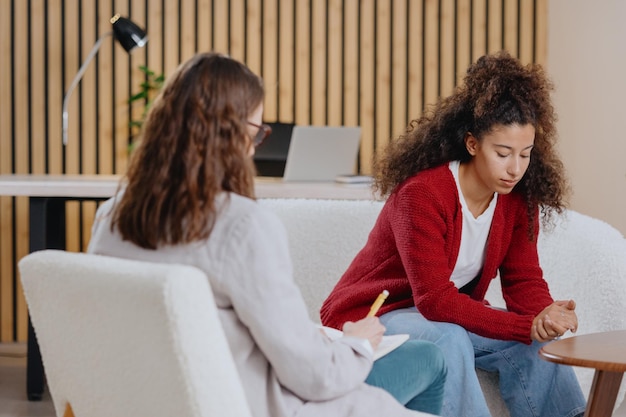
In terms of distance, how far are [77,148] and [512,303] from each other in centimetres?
372

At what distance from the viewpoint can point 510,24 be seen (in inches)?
241

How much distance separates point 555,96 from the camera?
5.75 m

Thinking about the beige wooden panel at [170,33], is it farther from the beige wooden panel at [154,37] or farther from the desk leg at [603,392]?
the desk leg at [603,392]

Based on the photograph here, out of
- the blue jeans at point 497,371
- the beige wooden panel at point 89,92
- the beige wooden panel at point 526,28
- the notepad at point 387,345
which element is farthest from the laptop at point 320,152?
the notepad at point 387,345

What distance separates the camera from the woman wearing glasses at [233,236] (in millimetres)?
1548

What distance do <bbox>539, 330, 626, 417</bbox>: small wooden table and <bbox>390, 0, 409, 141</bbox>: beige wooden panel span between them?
153 inches

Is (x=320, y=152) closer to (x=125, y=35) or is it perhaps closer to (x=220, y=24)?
(x=125, y=35)

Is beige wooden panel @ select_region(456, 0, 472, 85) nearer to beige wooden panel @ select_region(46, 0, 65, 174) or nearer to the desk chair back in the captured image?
beige wooden panel @ select_region(46, 0, 65, 174)

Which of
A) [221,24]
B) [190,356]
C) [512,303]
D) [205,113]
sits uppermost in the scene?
[221,24]

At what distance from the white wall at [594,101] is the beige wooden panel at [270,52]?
65.1 inches

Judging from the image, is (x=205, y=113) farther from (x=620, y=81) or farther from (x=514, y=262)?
(x=620, y=81)

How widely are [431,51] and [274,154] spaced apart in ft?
4.97

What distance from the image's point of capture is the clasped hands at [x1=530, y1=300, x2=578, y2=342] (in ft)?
7.52

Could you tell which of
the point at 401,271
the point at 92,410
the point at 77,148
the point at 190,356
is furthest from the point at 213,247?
the point at 77,148
